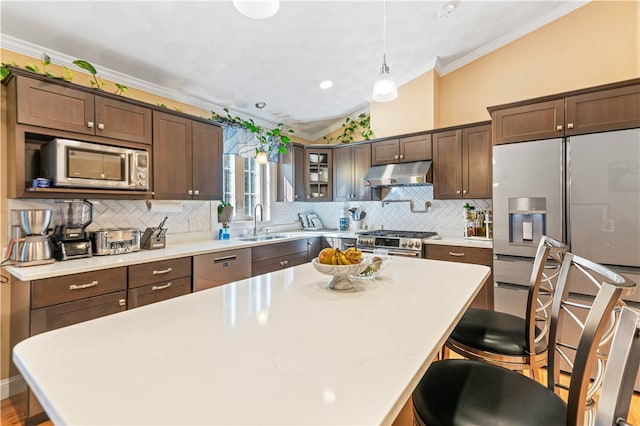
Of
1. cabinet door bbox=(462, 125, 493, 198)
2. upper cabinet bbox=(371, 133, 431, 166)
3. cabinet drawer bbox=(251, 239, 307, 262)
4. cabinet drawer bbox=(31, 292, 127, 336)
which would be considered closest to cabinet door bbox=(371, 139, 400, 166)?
upper cabinet bbox=(371, 133, 431, 166)

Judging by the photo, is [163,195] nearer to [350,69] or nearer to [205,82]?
[205,82]

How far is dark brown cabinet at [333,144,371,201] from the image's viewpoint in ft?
13.9

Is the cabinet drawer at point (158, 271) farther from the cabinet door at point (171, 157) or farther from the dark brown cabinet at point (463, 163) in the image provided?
the dark brown cabinet at point (463, 163)

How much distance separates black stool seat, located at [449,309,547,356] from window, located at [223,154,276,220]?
10.3 ft

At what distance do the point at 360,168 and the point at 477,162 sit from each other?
1.51m

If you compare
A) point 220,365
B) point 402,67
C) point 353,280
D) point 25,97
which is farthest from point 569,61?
point 25,97

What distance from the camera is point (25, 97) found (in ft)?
6.68

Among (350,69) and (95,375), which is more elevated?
(350,69)

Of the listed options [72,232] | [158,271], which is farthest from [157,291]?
[72,232]

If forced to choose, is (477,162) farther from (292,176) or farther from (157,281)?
(157,281)

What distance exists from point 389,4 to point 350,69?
0.94 meters

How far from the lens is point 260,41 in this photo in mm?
2713

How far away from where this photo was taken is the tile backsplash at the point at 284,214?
2.73 m

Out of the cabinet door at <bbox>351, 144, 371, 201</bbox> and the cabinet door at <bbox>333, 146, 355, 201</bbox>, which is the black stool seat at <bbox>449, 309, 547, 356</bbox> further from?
the cabinet door at <bbox>333, 146, 355, 201</bbox>
